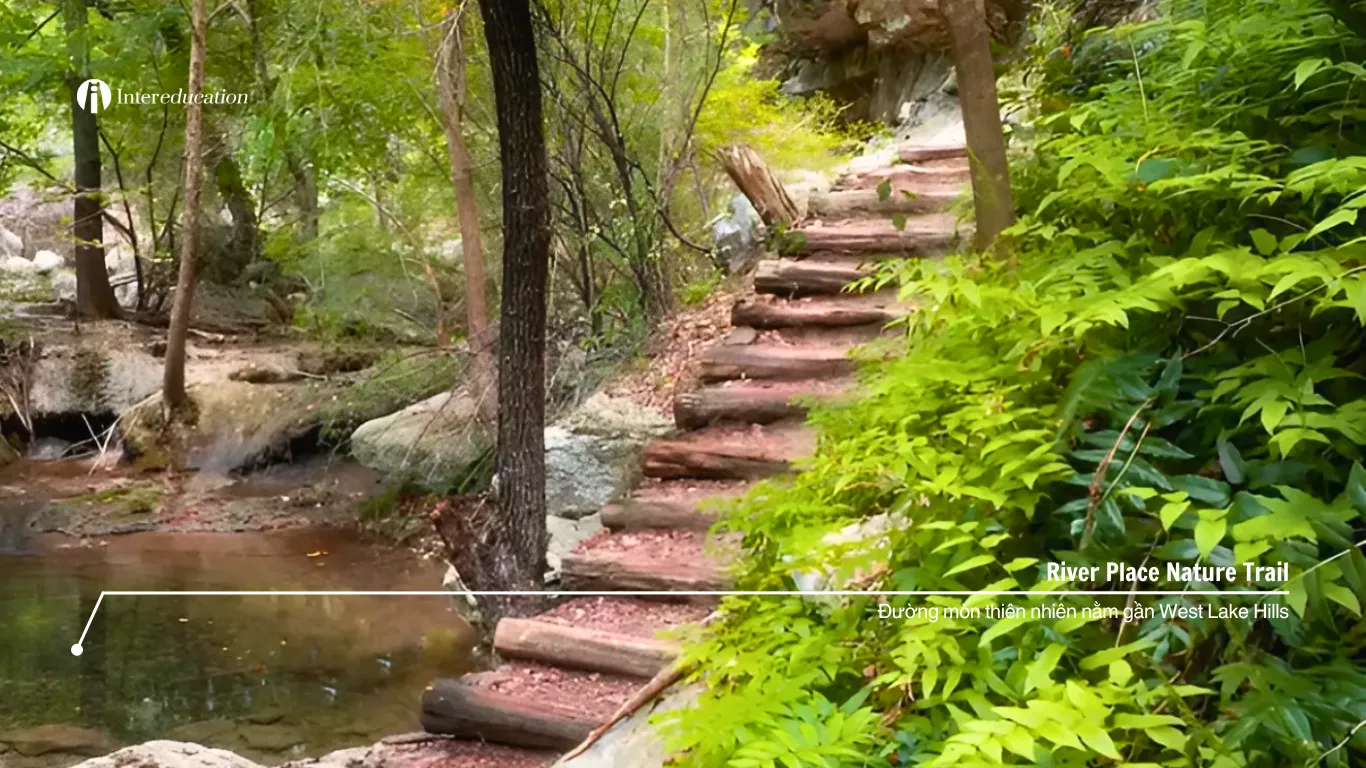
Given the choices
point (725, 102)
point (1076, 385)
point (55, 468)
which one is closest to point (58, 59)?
point (55, 468)

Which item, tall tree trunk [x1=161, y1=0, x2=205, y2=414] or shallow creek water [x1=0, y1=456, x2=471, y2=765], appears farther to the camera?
tall tree trunk [x1=161, y1=0, x2=205, y2=414]

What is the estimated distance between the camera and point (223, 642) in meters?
5.85

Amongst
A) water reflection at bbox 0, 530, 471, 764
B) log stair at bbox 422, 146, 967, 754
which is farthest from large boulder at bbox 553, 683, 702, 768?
water reflection at bbox 0, 530, 471, 764

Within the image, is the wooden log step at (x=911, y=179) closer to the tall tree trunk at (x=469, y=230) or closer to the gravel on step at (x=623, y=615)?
the tall tree trunk at (x=469, y=230)

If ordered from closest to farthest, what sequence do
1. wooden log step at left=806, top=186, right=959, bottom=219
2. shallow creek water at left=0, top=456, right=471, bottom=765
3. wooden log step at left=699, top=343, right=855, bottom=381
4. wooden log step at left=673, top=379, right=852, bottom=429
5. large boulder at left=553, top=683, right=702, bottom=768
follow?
large boulder at left=553, top=683, right=702, bottom=768 → wooden log step at left=673, top=379, right=852, bottom=429 → wooden log step at left=699, top=343, right=855, bottom=381 → shallow creek water at left=0, top=456, right=471, bottom=765 → wooden log step at left=806, top=186, right=959, bottom=219

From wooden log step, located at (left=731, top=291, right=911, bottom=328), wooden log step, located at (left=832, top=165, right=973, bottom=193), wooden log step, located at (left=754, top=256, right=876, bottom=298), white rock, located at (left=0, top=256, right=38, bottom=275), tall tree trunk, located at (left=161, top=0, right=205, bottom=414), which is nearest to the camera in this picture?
wooden log step, located at (left=731, top=291, right=911, bottom=328)

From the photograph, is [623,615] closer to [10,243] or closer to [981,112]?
[981,112]

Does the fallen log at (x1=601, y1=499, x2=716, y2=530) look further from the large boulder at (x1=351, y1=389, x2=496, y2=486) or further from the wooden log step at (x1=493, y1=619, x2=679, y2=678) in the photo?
the large boulder at (x1=351, y1=389, x2=496, y2=486)

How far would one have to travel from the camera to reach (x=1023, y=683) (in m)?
1.36

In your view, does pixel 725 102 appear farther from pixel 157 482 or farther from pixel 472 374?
pixel 157 482

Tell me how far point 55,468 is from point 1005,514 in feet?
32.7

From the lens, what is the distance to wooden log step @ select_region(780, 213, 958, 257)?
15.0ft

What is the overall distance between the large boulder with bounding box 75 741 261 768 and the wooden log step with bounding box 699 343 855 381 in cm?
262

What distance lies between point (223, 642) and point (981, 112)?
5.40m
